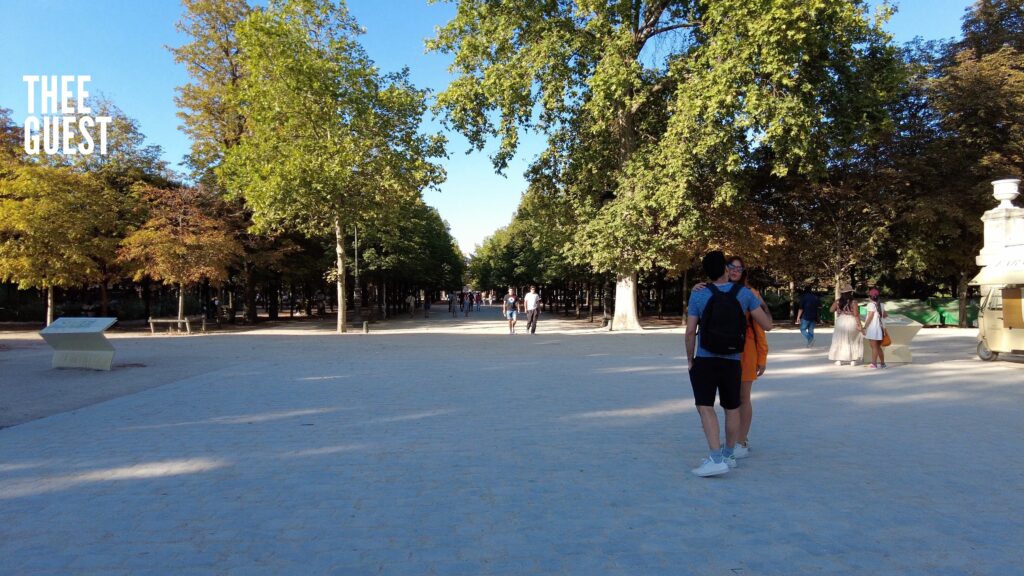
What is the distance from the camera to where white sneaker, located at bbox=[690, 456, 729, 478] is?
512cm

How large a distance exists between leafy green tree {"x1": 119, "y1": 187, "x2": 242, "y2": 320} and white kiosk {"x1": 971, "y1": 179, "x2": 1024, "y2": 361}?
25.2 metres

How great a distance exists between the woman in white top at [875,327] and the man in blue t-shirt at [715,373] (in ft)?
29.6

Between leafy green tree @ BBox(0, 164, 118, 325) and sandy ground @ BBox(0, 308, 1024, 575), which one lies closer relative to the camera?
sandy ground @ BBox(0, 308, 1024, 575)

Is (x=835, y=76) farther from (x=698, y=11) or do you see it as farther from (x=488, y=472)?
(x=488, y=472)

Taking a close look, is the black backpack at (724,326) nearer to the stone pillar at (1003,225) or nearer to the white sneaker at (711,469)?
the white sneaker at (711,469)

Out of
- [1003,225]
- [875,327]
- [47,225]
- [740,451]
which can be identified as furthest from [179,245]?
[1003,225]

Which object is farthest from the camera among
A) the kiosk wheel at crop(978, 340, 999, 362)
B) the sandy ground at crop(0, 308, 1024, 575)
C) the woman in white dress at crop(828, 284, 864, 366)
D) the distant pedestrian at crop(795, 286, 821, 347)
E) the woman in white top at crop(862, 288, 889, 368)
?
the distant pedestrian at crop(795, 286, 821, 347)

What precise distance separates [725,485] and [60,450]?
253 inches

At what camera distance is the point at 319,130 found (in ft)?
85.8

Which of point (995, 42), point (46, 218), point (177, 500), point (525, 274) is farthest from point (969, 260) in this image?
point (46, 218)

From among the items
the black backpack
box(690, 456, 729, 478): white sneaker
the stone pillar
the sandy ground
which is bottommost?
the sandy ground

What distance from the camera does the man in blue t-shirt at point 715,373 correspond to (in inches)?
201

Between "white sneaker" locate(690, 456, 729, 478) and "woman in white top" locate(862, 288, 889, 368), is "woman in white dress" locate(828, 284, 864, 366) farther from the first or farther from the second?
"white sneaker" locate(690, 456, 729, 478)

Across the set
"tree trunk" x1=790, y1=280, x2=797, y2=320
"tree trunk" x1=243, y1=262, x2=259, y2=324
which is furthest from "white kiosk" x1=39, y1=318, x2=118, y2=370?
"tree trunk" x1=790, y1=280, x2=797, y2=320
